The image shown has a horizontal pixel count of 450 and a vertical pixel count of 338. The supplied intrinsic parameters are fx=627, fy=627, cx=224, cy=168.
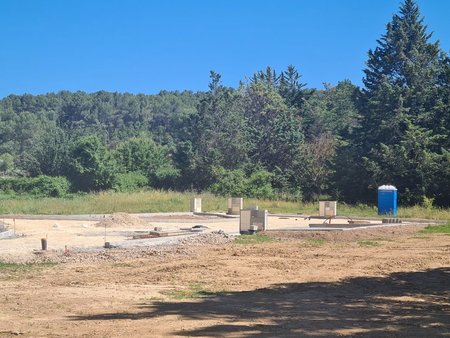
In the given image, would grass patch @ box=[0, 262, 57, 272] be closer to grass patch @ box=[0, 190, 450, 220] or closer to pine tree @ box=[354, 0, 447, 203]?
grass patch @ box=[0, 190, 450, 220]

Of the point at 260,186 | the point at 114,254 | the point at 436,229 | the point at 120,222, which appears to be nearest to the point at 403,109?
the point at 260,186

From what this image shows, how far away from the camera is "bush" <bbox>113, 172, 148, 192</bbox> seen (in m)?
56.8

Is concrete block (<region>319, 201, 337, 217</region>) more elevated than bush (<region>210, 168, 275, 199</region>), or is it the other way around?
bush (<region>210, 168, 275, 199</region>)

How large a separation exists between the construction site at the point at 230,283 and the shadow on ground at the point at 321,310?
0.02m

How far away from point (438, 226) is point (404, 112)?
23.0 meters

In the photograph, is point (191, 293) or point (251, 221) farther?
point (251, 221)

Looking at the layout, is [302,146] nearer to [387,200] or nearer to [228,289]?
[387,200]

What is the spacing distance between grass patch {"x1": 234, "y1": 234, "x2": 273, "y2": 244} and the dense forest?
20.7m

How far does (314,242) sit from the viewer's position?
20484mm

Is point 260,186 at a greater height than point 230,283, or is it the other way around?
point 260,186

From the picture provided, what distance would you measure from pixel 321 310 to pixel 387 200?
84.7 feet

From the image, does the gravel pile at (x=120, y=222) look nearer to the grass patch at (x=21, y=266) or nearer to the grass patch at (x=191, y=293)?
the grass patch at (x=21, y=266)

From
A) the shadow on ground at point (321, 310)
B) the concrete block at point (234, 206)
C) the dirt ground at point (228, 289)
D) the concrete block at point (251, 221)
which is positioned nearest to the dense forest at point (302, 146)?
the concrete block at point (234, 206)

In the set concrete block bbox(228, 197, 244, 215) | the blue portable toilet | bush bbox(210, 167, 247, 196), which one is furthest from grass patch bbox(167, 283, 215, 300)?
bush bbox(210, 167, 247, 196)
